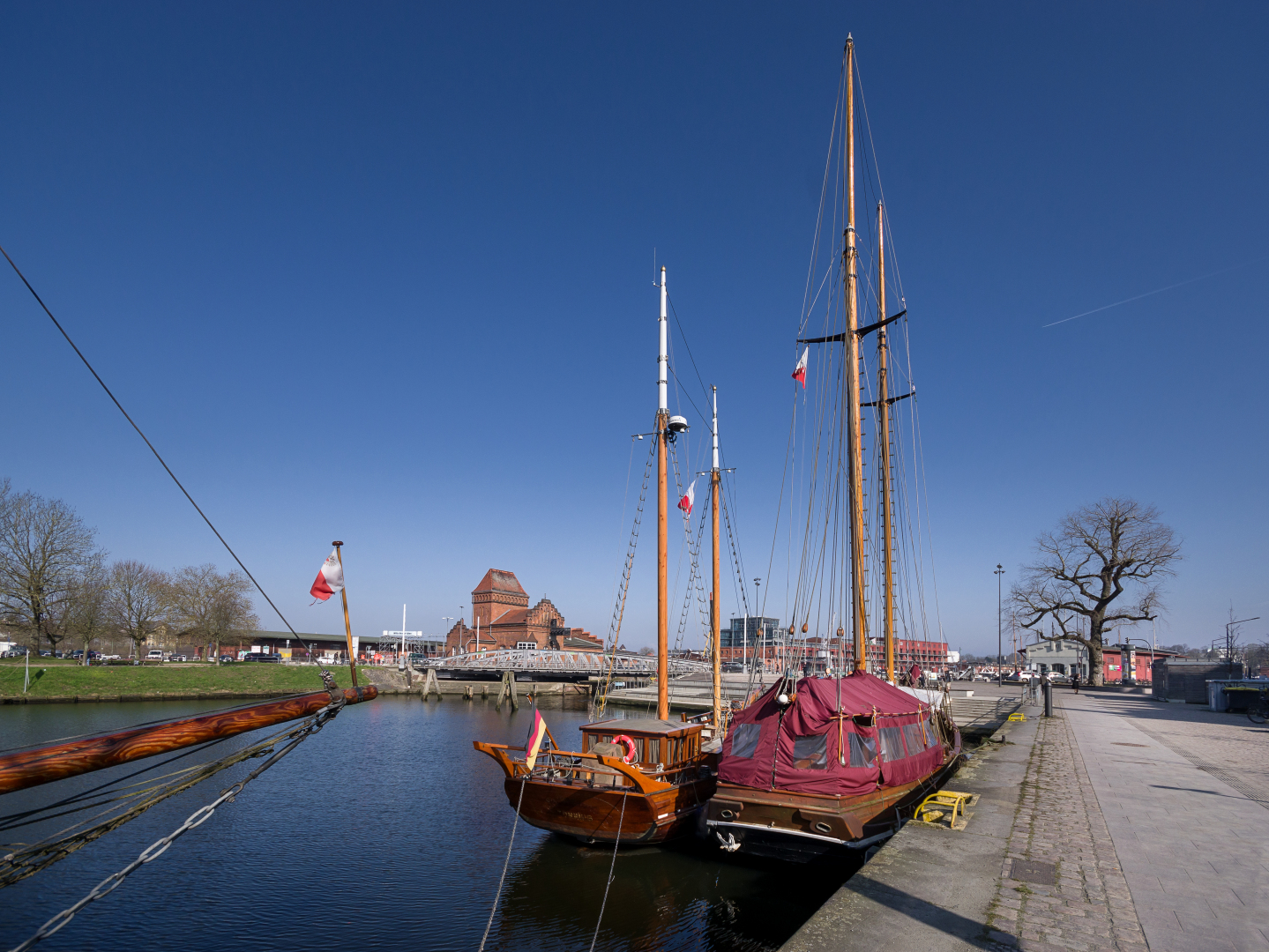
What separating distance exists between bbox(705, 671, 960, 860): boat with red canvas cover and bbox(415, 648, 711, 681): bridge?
51409mm

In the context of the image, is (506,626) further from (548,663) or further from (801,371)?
(801,371)

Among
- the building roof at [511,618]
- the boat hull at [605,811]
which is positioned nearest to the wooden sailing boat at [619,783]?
the boat hull at [605,811]

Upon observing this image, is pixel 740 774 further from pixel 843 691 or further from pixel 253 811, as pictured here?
pixel 253 811

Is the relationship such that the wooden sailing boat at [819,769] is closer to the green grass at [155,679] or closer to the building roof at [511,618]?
the green grass at [155,679]

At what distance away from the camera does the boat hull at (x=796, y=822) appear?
1238 cm

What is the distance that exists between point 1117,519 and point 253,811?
56.5m

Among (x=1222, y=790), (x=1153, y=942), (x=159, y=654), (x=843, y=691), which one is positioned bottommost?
(x=159, y=654)

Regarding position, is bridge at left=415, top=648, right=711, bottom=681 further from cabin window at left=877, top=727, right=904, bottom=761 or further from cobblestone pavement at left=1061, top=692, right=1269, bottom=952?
cabin window at left=877, top=727, right=904, bottom=761

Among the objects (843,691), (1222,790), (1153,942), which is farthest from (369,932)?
(1222,790)

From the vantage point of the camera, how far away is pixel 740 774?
45.1 feet

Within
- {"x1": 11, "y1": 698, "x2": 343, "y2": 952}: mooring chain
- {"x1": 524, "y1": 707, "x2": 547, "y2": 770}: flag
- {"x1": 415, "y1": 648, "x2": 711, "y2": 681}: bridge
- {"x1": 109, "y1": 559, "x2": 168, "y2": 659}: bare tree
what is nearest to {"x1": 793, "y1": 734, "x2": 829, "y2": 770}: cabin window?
{"x1": 524, "y1": 707, "x2": 547, "y2": 770}: flag

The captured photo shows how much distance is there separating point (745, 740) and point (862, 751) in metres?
2.23

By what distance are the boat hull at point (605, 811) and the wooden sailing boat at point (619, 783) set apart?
2 centimetres

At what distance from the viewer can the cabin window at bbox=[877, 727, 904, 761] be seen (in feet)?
45.9
